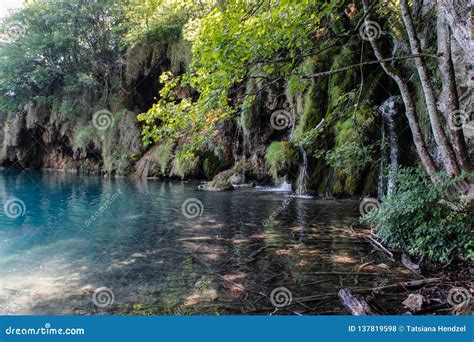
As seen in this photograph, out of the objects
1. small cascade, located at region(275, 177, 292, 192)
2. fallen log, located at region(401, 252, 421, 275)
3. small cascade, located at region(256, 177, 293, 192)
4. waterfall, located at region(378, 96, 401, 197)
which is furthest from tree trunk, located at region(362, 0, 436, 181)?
small cascade, located at region(275, 177, 292, 192)

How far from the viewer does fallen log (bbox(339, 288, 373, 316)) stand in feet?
13.1

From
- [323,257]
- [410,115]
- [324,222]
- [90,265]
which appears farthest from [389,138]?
[90,265]

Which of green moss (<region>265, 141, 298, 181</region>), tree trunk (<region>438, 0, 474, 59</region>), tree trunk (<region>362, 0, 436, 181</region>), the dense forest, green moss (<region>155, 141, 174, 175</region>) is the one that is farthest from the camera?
green moss (<region>155, 141, 174, 175</region>)

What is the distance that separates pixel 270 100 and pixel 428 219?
13.1 m

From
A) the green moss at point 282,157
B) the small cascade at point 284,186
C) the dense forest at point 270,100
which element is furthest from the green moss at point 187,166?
the green moss at point 282,157

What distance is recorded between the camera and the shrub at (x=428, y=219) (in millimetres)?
5320

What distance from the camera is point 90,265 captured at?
20.1ft

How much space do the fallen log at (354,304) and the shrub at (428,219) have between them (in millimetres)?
1793

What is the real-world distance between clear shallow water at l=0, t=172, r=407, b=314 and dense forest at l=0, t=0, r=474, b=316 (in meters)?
1.37

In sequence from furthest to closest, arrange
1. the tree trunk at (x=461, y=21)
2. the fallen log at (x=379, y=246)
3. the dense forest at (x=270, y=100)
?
the fallen log at (x=379, y=246) < the dense forest at (x=270, y=100) < the tree trunk at (x=461, y=21)

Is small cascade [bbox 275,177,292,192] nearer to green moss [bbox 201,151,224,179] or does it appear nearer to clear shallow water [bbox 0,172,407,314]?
clear shallow water [bbox 0,172,407,314]

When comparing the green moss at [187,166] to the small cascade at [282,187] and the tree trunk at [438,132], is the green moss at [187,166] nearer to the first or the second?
the small cascade at [282,187]

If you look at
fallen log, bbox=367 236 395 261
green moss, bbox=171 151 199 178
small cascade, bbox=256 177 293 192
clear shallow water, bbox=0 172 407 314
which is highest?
green moss, bbox=171 151 199 178

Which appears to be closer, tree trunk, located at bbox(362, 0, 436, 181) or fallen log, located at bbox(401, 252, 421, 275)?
fallen log, located at bbox(401, 252, 421, 275)
